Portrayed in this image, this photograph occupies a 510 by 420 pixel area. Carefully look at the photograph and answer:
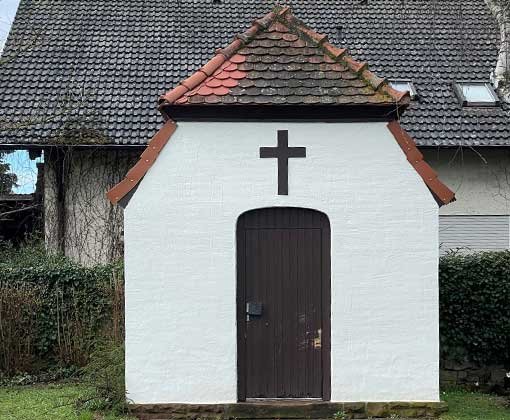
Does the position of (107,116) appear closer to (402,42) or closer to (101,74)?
(101,74)

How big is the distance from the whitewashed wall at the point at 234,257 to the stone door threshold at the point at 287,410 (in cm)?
9

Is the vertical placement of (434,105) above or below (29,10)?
below

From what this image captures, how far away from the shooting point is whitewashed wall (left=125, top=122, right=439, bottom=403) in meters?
7.93

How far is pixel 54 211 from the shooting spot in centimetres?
1368

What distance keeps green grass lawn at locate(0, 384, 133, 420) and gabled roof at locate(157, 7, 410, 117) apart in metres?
3.67

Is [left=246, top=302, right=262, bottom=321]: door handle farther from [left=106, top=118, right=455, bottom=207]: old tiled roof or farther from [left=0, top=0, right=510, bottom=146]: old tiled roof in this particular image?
[left=0, top=0, right=510, bottom=146]: old tiled roof

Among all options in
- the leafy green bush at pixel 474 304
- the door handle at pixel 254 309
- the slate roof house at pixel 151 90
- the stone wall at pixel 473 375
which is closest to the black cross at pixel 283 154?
the door handle at pixel 254 309

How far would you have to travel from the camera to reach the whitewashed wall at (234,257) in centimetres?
793

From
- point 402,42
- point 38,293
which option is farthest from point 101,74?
point 402,42

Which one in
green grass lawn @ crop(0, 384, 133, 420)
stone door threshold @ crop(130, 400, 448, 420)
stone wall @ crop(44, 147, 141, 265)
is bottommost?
green grass lawn @ crop(0, 384, 133, 420)

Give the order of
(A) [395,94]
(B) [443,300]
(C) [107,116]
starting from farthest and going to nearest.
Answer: (C) [107,116]
(B) [443,300]
(A) [395,94]

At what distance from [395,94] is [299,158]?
1.28m

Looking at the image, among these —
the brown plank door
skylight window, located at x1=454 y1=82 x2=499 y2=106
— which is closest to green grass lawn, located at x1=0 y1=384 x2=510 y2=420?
the brown plank door

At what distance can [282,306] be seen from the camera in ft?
26.4
